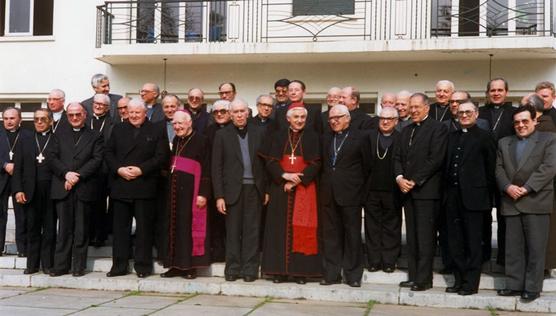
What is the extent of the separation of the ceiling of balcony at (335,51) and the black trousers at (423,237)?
255 inches

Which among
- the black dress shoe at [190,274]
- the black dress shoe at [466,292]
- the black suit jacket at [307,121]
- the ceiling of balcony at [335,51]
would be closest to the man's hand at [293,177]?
the black suit jacket at [307,121]

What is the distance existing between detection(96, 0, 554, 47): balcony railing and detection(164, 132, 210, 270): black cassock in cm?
680

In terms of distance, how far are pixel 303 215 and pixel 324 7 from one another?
7768mm

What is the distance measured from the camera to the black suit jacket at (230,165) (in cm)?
795

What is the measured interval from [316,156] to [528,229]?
2.40m

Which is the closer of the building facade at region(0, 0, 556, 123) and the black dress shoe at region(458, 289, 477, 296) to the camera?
the black dress shoe at region(458, 289, 477, 296)

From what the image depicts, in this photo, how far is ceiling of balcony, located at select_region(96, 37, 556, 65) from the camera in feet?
42.5

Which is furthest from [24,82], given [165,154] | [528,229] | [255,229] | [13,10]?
[528,229]

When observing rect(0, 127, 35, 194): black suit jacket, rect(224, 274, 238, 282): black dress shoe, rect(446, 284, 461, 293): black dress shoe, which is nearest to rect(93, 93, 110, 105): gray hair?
rect(0, 127, 35, 194): black suit jacket

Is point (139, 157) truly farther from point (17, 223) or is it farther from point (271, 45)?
point (271, 45)

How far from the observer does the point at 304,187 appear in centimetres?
781

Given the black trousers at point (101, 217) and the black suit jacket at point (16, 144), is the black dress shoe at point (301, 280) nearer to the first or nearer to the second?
the black trousers at point (101, 217)

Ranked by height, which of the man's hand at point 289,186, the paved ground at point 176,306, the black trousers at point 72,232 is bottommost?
the paved ground at point 176,306

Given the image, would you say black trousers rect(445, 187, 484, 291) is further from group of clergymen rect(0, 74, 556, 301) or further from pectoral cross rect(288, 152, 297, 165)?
pectoral cross rect(288, 152, 297, 165)
